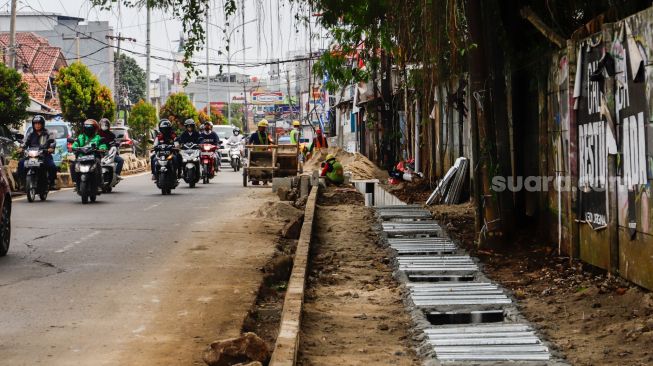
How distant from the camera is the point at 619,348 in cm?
627

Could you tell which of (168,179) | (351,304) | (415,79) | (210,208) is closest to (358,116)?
(168,179)

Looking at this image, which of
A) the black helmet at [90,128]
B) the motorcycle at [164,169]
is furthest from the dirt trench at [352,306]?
the motorcycle at [164,169]

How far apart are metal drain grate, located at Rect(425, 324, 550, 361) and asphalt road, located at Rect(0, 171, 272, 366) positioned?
219cm

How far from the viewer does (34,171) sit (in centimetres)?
1986

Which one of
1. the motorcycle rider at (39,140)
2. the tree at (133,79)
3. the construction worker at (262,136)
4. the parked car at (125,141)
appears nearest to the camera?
the motorcycle rider at (39,140)

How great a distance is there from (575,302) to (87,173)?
1337cm

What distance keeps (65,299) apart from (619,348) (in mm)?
4771

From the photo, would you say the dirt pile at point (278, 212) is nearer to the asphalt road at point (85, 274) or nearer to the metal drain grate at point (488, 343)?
the asphalt road at point (85, 274)

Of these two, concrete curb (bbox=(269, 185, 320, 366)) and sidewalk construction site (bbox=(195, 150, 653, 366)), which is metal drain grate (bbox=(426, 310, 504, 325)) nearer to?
sidewalk construction site (bbox=(195, 150, 653, 366))

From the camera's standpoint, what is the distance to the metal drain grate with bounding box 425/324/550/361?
20.1 ft

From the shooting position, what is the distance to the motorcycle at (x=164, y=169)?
2245 cm

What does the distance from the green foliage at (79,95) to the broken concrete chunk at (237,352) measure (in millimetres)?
37988

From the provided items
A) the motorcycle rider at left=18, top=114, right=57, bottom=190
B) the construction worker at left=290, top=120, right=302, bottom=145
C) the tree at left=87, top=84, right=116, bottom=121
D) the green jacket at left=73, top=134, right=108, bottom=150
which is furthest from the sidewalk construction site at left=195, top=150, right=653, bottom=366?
the tree at left=87, top=84, right=116, bottom=121

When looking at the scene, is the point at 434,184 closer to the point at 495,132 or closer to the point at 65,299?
the point at 495,132
